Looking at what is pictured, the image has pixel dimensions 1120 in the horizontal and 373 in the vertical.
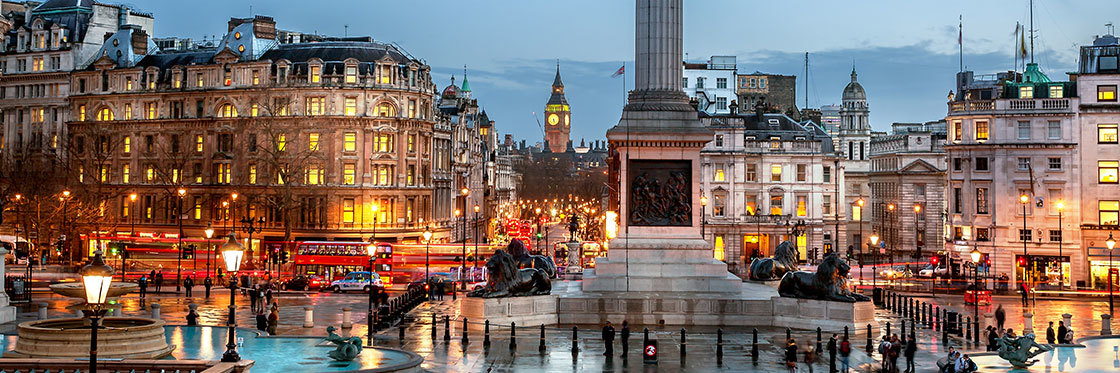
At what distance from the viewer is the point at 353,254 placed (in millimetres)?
63094

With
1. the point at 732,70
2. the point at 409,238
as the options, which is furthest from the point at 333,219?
the point at 732,70

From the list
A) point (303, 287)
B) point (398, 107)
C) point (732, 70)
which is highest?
point (732, 70)

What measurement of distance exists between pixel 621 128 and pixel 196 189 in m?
53.2

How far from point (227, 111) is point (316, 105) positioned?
800 cm

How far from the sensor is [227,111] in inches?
3295

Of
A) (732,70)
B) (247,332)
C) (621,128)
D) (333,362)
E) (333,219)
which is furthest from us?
(732,70)

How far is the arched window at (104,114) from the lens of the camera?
8869cm

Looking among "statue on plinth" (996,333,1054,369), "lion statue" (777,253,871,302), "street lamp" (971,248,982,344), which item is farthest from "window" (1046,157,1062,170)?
"statue on plinth" (996,333,1054,369)

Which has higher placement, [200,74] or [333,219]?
[200,74]

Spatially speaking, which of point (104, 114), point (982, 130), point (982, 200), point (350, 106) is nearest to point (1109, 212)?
point (982, 200)

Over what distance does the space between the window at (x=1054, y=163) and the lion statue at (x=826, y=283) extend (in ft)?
106

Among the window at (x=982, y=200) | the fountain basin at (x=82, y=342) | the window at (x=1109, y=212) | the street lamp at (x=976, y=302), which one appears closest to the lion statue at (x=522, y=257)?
the street lamp at (x=976, y=302)

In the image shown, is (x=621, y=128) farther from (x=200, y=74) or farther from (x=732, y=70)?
(x=732, y=70)

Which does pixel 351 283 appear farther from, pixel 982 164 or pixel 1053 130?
pixel 1053 130
